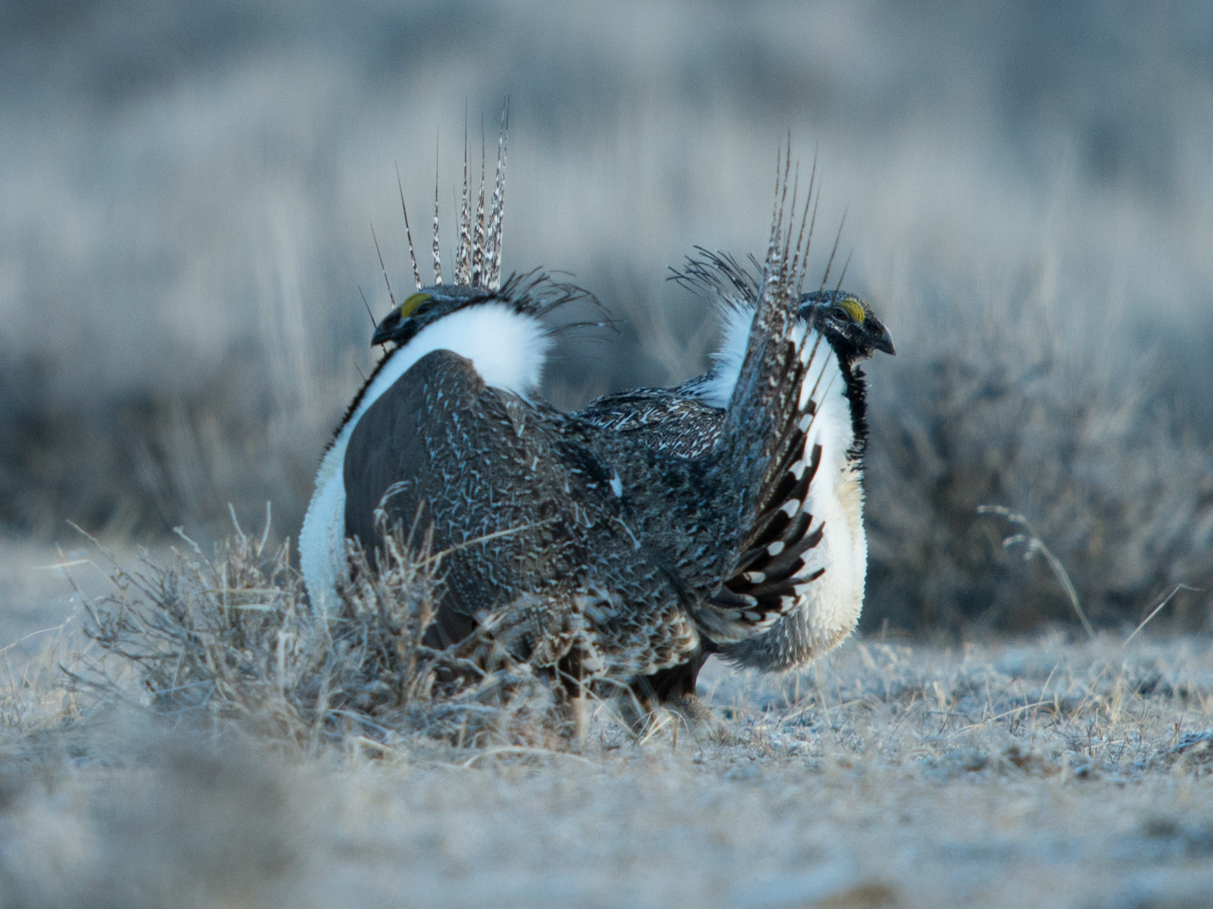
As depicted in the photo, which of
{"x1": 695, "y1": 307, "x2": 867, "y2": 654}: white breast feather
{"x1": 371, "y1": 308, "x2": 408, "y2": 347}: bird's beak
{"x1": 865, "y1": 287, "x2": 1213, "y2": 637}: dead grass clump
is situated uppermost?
{"x1": 371, "y1": 308, "x2": 408, "y2": 347}: bird's beak

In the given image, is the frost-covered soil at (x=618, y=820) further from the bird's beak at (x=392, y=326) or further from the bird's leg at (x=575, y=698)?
the bird's beak at (x=392, y=326)

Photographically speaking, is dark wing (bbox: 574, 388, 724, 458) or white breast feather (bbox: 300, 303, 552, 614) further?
dark wing (bbox: 574, 388, 724, 458)

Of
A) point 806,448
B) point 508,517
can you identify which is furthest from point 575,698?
point 806,448

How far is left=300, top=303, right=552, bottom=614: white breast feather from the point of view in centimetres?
256

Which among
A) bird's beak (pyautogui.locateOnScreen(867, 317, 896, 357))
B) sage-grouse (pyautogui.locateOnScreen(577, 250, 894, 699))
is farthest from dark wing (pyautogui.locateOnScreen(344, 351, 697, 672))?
bird's beak (pyautogui.locateOnScreen(867, 317, 896, 357))

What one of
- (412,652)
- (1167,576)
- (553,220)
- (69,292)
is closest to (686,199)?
(553,220)

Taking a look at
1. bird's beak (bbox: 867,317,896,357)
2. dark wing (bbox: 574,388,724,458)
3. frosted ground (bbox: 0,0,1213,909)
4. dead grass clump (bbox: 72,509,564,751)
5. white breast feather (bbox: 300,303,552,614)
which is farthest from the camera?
bird's beak (bbox: 867,317,896,357)

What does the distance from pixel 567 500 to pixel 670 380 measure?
136 inches

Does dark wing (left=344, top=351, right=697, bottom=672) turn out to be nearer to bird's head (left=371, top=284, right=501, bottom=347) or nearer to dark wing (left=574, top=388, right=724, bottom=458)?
bird's head (left=371, top=284, right=501, bottom=347)

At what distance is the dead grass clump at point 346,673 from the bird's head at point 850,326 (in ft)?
3.95

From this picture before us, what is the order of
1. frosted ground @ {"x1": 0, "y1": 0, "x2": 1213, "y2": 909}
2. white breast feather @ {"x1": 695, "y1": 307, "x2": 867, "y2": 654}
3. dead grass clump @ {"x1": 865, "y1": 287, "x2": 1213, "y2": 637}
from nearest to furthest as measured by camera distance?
1. frosted ground @ {"x1": 0, "y1": 0, "x2": 1213, "y2": 909}
2. white breast feather @ {"x1": 695, "y1": 307, "x2": 867, "y2": 654}
3. dead grass clump @ {"x1": 865, "y1": 287, "x2": 1213, "y2": 637}

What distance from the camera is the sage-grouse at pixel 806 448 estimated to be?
261cm

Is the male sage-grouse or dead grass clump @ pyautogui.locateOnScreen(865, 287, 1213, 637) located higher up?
the male sage-grouse

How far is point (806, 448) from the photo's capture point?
261 centimetres
